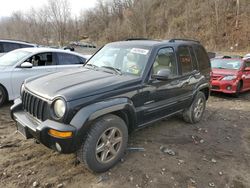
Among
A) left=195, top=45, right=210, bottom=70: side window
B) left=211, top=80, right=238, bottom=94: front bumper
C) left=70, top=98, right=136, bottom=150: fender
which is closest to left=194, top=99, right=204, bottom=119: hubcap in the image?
left=195, top=45, right=210, bottom=70: side window

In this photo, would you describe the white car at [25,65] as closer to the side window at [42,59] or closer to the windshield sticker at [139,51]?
the side window at [42,59]

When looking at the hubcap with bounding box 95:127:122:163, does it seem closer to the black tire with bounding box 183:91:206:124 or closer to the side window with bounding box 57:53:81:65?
the black tire with bounding box 183:91:206:124

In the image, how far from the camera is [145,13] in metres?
49.9

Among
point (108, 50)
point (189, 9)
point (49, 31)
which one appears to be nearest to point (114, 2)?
point (189, 9)

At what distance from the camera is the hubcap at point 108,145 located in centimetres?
329

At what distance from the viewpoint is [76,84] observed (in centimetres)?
333

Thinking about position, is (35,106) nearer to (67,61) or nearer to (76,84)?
(76,84)

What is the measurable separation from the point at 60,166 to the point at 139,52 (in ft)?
7.31

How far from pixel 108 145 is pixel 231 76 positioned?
661 centimetres

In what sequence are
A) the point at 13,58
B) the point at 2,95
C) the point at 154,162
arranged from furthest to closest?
the point at 13,58 < the point at 2,95 < the point at 154,162

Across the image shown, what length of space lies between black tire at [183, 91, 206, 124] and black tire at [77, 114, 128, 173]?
7.38 feet

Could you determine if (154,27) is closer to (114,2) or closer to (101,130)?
(114,2)

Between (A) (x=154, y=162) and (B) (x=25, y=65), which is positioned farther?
(B) (x=25, y=65)

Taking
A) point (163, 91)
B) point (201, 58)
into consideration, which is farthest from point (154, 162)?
point (201, 58)
